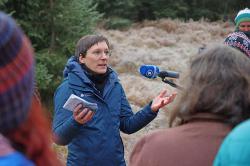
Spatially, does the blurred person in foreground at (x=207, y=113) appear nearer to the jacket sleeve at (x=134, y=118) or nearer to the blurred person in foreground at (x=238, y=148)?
the blurred person in foreground at (x=238, y=148)

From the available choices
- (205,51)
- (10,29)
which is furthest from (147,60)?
(10,29)

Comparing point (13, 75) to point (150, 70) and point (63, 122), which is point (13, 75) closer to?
point (150, 70)

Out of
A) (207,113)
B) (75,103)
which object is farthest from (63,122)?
(207,113)

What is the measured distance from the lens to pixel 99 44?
13.7ft

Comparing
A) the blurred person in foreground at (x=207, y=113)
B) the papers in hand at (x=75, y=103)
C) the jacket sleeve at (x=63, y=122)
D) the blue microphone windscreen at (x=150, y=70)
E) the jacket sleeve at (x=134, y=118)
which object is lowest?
the jacket sleeve at (x=134, y=118)

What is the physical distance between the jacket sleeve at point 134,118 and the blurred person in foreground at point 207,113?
5.62ft

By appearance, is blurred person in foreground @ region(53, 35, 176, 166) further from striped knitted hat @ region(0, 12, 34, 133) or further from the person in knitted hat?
the person in knitted hat

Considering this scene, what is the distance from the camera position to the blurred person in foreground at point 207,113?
223cm

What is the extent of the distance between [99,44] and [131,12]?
20853 mm

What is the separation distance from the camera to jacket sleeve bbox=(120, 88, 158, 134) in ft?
13.3

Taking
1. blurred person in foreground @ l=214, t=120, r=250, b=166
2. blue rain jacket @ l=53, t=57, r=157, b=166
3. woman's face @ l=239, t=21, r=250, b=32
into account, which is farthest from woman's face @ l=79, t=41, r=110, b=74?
woman's face @ l=239, t=21, r=250, b=32

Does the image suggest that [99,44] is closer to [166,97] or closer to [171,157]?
[166,97]

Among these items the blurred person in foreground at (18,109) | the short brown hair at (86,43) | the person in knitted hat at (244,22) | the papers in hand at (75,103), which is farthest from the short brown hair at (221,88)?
the person in knitted hat at (244,22)

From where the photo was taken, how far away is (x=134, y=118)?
4.12 meters
